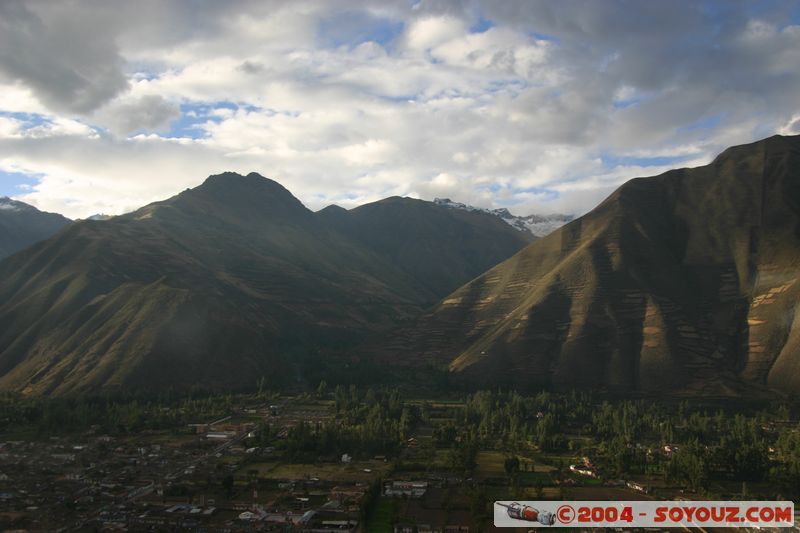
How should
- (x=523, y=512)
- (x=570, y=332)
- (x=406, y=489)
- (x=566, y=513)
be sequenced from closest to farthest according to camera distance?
(x=566, y=513) < (x=523, y=512) < (x=406, y=489) < (x=570, y=332)

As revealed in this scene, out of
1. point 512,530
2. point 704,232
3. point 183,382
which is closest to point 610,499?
point 512,530

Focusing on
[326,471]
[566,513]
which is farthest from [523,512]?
[326,471]

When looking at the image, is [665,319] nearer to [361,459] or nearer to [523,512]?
[361,459]

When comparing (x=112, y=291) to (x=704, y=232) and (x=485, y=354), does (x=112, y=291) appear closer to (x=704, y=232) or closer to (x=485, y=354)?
(x=485, y=354)

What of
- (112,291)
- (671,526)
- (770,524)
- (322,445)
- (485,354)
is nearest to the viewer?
(770,524)

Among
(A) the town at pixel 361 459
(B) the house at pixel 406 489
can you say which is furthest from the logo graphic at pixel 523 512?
(B) the house at pixel 406 489

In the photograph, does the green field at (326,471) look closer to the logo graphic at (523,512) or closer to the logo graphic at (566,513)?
the logo graphic at (523,512)
